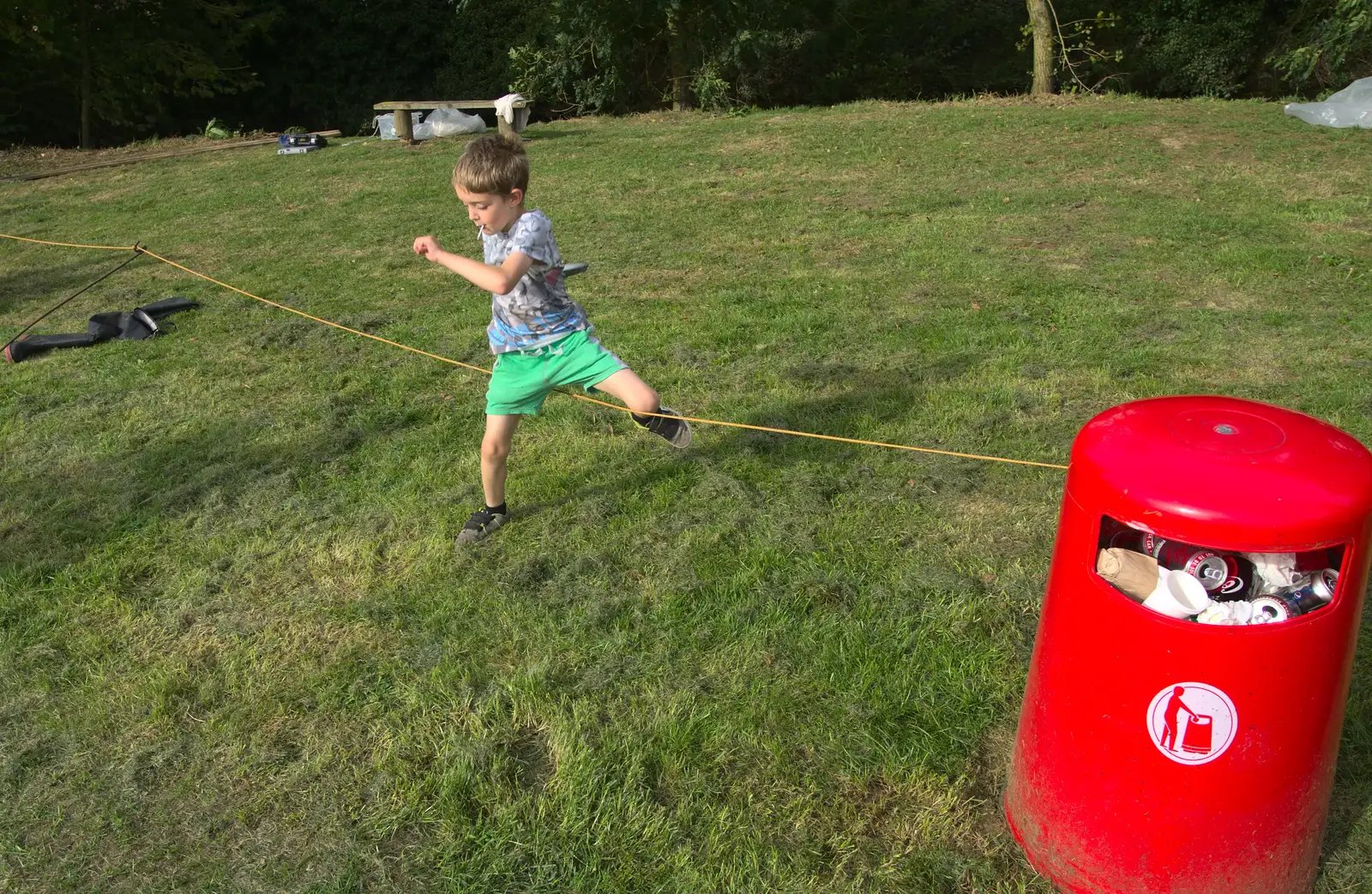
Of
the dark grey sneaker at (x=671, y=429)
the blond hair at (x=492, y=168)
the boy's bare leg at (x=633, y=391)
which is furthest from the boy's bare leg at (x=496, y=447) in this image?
the blond hair at (x=492, y=168)

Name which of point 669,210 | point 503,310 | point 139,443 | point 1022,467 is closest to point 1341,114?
point 669,210

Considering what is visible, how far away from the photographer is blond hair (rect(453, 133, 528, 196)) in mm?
3426

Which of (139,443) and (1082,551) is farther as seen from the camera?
(139,443)

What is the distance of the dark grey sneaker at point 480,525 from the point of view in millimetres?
3914

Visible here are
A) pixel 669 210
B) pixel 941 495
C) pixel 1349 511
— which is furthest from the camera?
pixel 669 210

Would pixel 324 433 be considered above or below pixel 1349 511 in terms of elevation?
below

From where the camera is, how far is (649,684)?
10.1 ft

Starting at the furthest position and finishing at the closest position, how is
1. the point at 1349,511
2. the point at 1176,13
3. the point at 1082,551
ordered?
the point at 1176,13
the point at 1082,551
the point at 1349,511

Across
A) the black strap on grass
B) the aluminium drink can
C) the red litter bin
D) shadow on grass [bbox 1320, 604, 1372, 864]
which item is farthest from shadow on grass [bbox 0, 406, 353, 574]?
shadow on grass [bbox 1320, 604, 1372, 864]

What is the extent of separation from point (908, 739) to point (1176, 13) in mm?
21972

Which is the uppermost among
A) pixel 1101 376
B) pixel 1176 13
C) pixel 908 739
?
pixel 1176 13

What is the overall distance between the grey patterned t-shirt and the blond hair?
0.52 feet

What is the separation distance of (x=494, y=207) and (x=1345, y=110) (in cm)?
1241

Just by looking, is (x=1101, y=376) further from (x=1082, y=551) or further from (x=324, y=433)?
(x=324, y=433)
